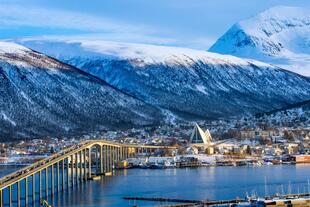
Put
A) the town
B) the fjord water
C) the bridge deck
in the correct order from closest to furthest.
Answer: the bridge deck → the fjord water → the town

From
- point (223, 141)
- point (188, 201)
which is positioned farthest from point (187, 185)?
point (223, 141)

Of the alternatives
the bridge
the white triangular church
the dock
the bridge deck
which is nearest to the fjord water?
the dock

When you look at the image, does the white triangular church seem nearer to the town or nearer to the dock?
the town

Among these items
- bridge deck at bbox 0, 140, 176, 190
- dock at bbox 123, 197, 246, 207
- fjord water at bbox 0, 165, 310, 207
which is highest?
bridge deck at bbox 0, 140, 176, 190

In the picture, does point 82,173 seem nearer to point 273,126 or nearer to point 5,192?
point 5,192

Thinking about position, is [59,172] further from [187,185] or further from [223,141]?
[223,141]

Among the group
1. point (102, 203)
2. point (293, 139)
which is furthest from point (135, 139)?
Answer: point (102, 203)
